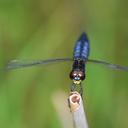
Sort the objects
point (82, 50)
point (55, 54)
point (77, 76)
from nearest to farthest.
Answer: point (77, 76), point (82, 50), point (55, 54)

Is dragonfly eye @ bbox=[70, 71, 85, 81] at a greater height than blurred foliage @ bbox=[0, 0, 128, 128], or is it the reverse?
blurred foliage @ bbox=[0, 0, 128, 128]

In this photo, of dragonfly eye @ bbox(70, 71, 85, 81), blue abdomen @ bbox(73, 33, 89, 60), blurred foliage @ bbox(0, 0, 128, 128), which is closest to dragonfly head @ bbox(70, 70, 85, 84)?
dragonfly eye @ bbox(70, 71, 85, 81)

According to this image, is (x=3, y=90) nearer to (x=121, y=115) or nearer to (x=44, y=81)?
(x=44, y=81)

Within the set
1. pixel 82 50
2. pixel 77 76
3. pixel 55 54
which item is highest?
pixel 55 54

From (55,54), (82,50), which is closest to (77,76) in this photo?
(82,50)

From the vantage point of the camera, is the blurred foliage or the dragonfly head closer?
the dragonfly head

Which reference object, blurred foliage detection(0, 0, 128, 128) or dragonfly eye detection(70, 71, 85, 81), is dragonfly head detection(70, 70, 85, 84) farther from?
blurred foliage detection(0, 0, 128, 128)

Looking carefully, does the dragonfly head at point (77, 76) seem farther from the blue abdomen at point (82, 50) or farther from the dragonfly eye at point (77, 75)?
the blue abdomen at point (82, 50)

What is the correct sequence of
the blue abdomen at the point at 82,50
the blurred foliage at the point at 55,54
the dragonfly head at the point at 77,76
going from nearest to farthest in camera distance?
the dragonfly head at the point at 77,76, the blue abdomen at the point at 82,50, the blurred foliage at the point at 55,54

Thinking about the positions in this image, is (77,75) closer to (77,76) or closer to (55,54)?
(77,76)

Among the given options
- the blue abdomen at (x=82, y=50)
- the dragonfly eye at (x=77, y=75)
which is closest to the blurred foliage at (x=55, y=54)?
the blue abdomen at (x=82, y=50)
